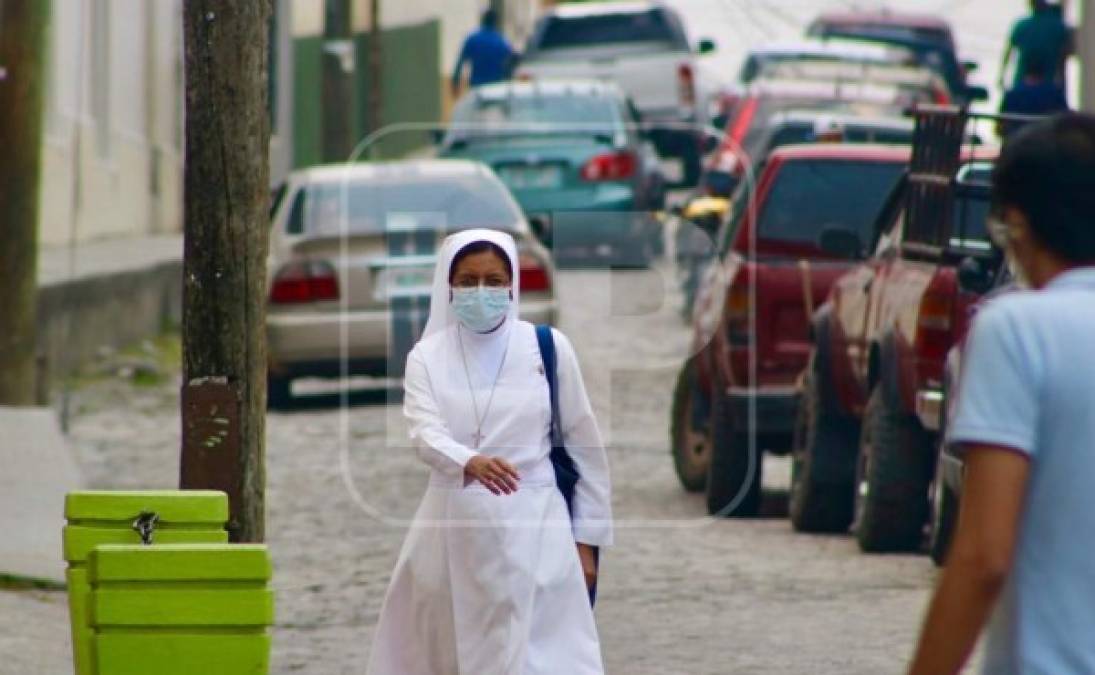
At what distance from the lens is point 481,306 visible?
23.3 feet

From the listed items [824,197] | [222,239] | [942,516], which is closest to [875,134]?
[824,197]

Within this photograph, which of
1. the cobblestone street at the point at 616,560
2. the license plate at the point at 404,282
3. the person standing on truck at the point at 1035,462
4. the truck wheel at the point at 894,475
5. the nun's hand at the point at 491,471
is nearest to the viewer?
the person standing on truck at the point at 1035,462

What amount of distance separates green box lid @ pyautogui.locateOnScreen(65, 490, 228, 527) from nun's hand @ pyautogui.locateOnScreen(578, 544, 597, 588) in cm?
85

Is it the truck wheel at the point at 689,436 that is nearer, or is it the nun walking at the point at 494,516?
the nun walking at the point at 494,516

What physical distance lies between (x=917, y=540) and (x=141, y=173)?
16.8 meters

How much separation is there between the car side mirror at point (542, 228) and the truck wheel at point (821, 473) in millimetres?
8858

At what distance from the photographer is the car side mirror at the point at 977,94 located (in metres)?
33.1

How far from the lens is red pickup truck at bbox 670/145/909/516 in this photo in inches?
573

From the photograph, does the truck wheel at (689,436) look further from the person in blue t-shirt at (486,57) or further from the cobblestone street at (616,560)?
the person in blue t-shirt at (486,57)

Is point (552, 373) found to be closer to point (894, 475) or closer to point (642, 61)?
point (894, 475)

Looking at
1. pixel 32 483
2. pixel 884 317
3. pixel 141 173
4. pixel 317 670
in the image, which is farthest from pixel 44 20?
pixel 141 173

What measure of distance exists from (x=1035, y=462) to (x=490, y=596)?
3218 mm

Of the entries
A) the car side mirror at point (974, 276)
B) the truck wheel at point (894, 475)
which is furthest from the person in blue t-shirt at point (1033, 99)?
the car side mirror at point (974, 276)

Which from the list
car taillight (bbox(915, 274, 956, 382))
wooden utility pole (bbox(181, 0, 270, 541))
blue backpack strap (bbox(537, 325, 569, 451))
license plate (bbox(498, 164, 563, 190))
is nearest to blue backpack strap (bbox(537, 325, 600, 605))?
blue backpack strap (bbox(537, 325, 569, 451))
